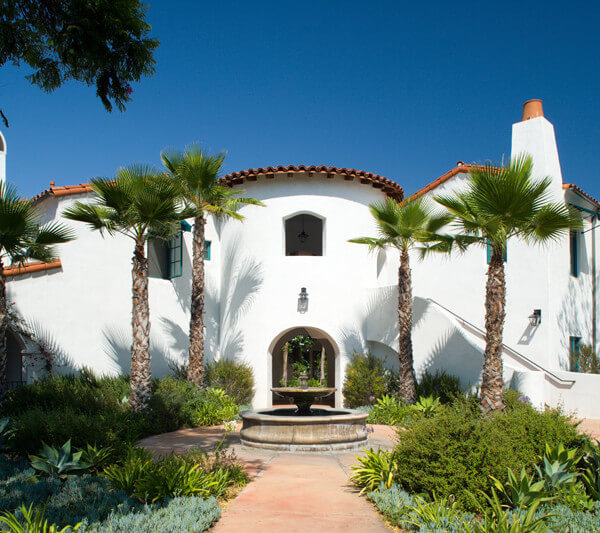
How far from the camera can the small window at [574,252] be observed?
18.1m

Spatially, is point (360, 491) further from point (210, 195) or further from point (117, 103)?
point (210, 195)

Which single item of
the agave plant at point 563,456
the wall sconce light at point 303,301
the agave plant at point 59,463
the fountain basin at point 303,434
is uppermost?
the wall sconce light at point 303,301

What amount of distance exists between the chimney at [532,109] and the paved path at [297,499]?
42.0ft

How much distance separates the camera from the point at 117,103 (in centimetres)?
668

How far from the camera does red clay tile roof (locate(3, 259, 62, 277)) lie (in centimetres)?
1295

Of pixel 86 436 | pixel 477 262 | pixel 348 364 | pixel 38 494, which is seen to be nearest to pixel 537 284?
pixel 477 262

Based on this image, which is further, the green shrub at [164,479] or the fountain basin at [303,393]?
the fountain basin at [303,393]

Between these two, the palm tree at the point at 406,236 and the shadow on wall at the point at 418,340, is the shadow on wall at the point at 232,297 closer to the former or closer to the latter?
the shadow on wall at the point at 418,340

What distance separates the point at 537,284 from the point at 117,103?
44.1 feet

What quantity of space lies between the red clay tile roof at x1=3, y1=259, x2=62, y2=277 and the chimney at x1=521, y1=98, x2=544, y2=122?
14470 mm

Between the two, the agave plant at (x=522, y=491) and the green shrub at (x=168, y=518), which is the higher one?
the agave plant at (x=522, y=491)

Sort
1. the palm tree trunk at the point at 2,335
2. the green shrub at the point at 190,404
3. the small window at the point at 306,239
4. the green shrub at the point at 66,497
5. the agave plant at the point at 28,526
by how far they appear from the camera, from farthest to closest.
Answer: the small window at the point at 306,239 < the green shrub at the point at 190,404 < the palm tree trunk at the point at 2,335 < the green shrub at the point at 66,497 < the agave plant at the point at 28,526

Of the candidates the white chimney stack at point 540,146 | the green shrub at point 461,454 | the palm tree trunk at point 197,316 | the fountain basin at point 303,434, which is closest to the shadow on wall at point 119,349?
the palm tree trunk at point 197,316

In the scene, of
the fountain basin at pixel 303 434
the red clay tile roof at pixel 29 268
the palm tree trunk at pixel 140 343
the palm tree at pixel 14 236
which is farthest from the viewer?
the red clay tile roof at pixel 29 268
